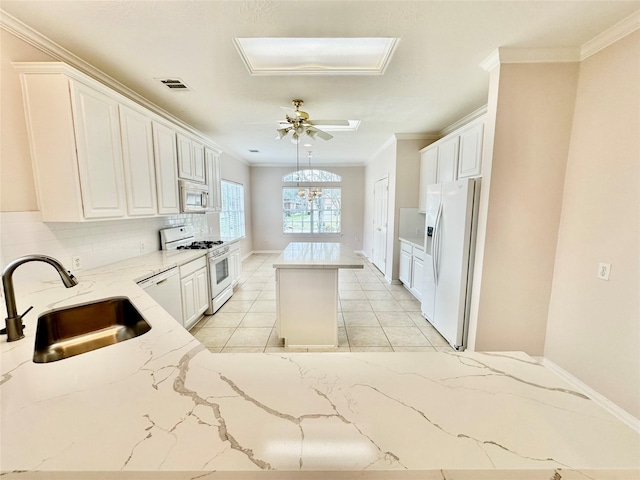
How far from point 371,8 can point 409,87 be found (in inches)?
46.7

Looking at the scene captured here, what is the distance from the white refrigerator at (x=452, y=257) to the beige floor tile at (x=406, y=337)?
0.22 meters

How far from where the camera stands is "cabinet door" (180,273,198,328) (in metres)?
2.75

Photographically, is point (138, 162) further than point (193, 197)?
No

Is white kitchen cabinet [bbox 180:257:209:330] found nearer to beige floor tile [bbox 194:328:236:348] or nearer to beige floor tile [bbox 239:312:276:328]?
beige floor tile [bbox 194:328:236:348]

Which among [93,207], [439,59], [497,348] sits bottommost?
[497,348]

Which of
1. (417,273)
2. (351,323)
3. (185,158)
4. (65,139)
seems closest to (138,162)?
(65,139)

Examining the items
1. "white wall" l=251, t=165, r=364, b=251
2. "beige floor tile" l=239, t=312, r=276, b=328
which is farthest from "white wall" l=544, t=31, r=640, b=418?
"white wall" l=251, t=165, r=364, b=251

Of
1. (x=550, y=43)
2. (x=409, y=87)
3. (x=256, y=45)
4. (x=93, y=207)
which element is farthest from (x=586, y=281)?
(x=93, y=207)

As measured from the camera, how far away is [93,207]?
1.98 metres

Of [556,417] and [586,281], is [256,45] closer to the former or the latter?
[556,417]

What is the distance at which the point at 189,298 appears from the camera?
2852mm

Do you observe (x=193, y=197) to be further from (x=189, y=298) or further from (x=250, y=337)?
(x=250, y=337)

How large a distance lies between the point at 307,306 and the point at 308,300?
0.22ft

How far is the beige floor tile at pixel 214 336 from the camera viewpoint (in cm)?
276
